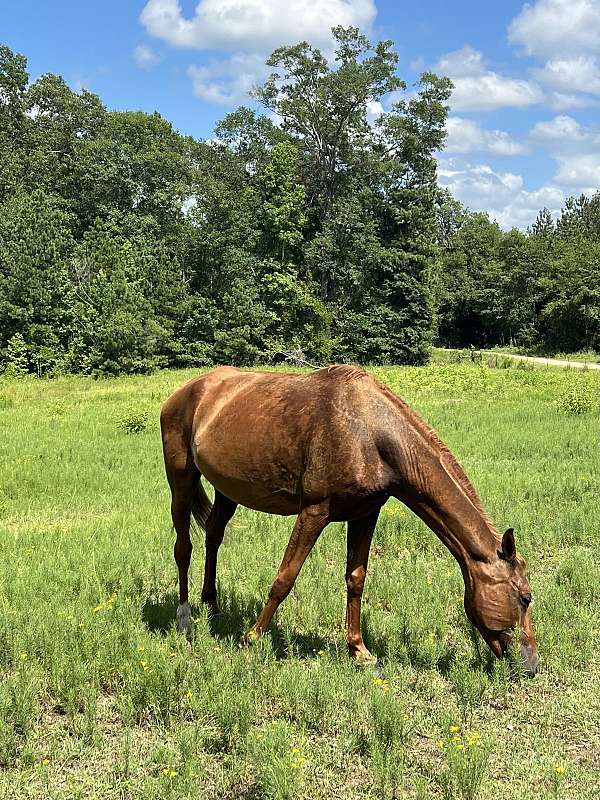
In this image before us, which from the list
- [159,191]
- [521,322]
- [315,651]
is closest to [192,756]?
[315,651]

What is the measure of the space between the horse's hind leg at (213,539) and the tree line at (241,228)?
2848 centimetres

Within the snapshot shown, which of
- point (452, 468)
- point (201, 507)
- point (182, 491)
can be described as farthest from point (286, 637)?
point (452, 468)

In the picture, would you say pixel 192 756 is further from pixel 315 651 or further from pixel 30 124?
pixel 30 124

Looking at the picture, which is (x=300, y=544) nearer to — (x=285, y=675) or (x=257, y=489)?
(x=257, y=489)

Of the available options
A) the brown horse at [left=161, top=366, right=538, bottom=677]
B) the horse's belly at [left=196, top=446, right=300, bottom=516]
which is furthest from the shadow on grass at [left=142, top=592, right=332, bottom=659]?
the horse's belly at [left=196, top=446, right=300, bottom=516]

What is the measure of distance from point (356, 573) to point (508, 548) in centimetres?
124

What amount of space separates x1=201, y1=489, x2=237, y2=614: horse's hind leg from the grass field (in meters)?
0.21

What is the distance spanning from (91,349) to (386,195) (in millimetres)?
21456

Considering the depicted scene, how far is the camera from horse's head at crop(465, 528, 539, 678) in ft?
13.4

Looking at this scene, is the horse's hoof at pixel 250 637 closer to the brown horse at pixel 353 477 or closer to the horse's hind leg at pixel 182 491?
the brown horse at pixel 353 477

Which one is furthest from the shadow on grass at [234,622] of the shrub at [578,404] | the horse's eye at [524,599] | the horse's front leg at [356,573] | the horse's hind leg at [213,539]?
the shrub at [578,404]

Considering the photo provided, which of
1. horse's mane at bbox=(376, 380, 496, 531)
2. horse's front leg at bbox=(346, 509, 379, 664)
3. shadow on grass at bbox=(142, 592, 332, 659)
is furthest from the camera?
shadow on grass at bbox=(142, 592, 332, 659)

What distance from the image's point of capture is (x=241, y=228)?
3966cm

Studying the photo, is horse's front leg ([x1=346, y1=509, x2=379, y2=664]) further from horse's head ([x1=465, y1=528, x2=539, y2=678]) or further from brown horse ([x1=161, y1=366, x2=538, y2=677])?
horse's head ([x1=465, y1=528, x2=539, y2=678])
